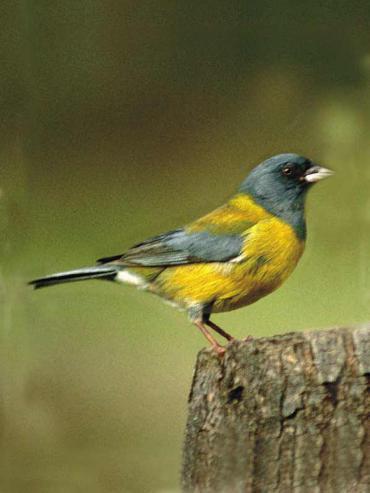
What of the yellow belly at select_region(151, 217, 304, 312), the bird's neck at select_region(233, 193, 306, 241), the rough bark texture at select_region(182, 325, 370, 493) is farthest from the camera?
the bird's neck at select_region(233, 193, 306, 241)

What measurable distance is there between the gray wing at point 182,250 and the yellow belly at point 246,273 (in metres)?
0.03

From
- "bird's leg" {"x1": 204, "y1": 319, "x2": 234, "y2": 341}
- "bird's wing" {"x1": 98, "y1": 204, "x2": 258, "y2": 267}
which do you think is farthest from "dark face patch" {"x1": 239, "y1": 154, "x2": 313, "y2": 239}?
"bird's leg" {"x1": 204, "y1": 319, "x2": 234, "y2": 341}

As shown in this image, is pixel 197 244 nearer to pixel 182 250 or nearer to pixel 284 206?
pixel 182 250

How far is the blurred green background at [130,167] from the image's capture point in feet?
12.3

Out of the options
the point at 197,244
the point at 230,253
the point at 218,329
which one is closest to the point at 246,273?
the point at 230,253

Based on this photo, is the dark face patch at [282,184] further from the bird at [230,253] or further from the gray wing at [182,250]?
the gray wing at [182,250]

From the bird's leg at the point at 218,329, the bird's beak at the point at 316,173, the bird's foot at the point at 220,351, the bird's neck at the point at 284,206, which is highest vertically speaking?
the bird's beak at the point at 316,173

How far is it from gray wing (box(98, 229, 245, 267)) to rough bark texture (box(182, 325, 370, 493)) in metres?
1.06

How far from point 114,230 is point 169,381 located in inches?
26.1

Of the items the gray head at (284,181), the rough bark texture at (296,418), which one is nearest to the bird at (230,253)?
the gray head at (284,181)

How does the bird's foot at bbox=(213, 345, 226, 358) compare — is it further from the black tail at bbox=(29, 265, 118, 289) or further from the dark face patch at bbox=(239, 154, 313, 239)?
the dark face patch at bbox=(239, 154, 313, 239)

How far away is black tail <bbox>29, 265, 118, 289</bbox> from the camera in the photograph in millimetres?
3661

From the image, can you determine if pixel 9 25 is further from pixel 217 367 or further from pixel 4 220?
pixel 217 367

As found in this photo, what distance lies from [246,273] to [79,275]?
27.1 inches
